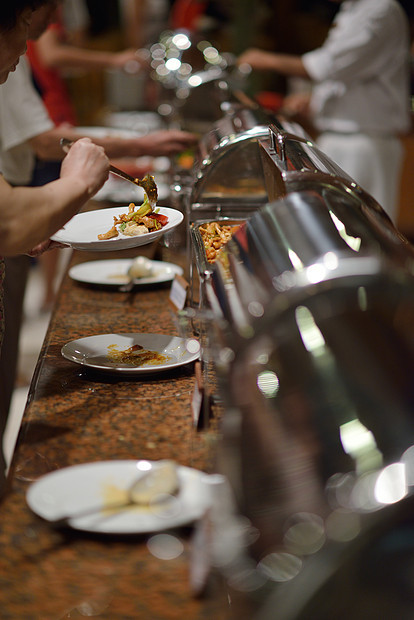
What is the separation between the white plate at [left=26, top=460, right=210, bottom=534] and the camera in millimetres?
855

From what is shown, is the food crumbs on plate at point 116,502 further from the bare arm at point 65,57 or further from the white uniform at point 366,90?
the bare arm at point 65,57

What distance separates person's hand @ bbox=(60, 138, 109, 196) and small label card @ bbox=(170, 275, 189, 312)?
0.51 meters

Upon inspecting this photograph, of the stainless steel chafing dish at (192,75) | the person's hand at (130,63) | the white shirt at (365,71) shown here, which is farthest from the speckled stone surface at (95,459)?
the person's hand at (130,63)

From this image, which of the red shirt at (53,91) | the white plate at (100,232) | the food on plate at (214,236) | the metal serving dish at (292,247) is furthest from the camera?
the red shirt at (53,91)

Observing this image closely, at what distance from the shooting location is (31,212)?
1.03m

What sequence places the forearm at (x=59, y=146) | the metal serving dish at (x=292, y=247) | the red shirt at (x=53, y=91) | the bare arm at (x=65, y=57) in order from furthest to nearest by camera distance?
the red shirt at (x=53, y=91), the bare arm at (x=65, y=57), the forearm at (x=59, y=146), the metal serving dish at (x=292, y=247)

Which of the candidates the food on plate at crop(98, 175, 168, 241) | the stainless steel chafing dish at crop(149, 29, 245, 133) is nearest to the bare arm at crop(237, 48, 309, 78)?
the stainless steel chafing dish at crop(149, 29, 245, 133)

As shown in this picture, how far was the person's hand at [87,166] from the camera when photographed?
114cm

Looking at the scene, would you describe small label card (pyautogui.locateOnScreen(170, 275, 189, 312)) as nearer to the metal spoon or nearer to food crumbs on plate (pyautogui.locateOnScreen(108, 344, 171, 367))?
food crumbs on plate (pyautogui.locateOnScreen(108, 344, 171, 367))

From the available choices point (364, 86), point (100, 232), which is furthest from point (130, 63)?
point (100, 232)

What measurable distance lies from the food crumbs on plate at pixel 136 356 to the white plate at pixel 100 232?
22 centimetres

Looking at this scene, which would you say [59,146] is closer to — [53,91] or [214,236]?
[214,236]

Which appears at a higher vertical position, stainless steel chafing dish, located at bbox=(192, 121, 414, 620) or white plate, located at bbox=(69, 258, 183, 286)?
stainless steel chafing dish, located at bbox=(192, 121, 414, 620)

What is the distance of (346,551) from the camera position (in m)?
0.66
